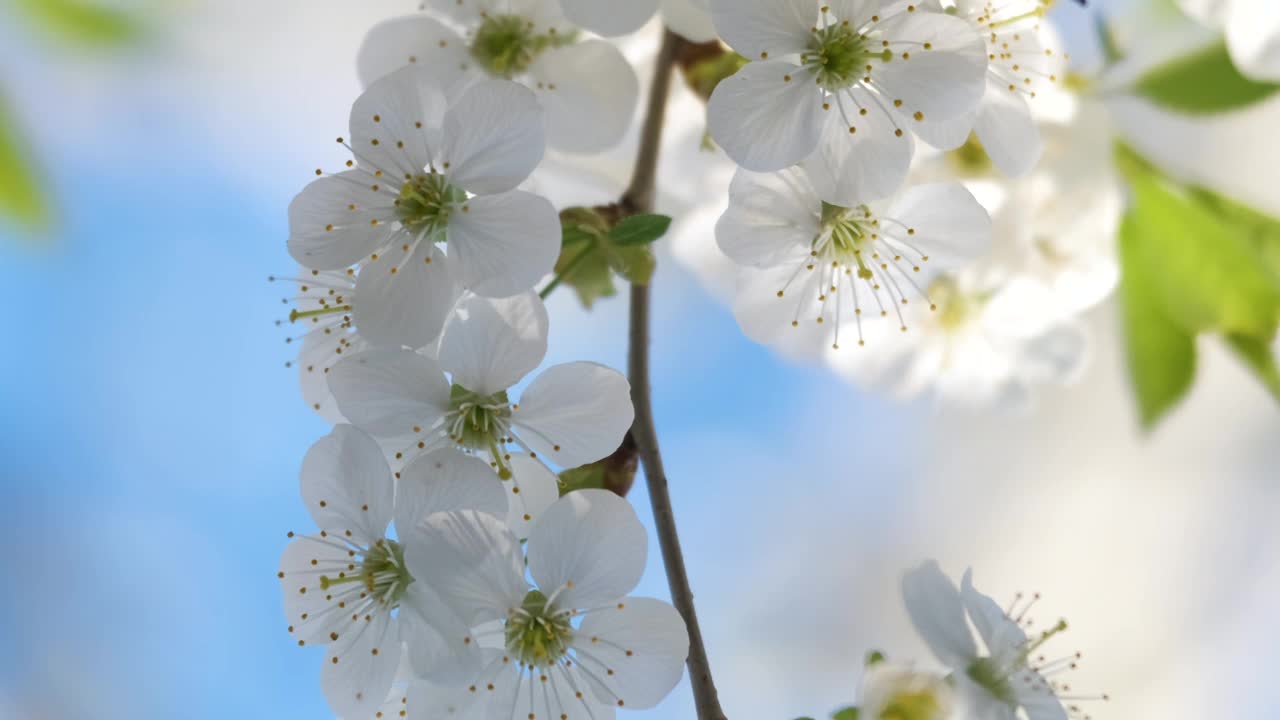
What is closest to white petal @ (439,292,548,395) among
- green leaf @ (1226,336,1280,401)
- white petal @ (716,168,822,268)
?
white petal @ (716,168,822,268)

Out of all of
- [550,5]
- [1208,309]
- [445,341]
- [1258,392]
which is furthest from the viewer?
[1258,392]

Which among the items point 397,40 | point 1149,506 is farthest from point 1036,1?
point 1149,506

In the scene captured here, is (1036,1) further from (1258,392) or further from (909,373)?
(1258,392)

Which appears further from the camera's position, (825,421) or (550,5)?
(825,421)

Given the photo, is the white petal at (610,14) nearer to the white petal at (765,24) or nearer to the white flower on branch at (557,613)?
the white petal at (765,24)

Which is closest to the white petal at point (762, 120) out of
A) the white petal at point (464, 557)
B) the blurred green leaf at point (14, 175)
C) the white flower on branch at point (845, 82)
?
the white flower on branch at point (845, 82)

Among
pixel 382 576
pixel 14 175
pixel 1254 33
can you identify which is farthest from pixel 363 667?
pixel 14 175
